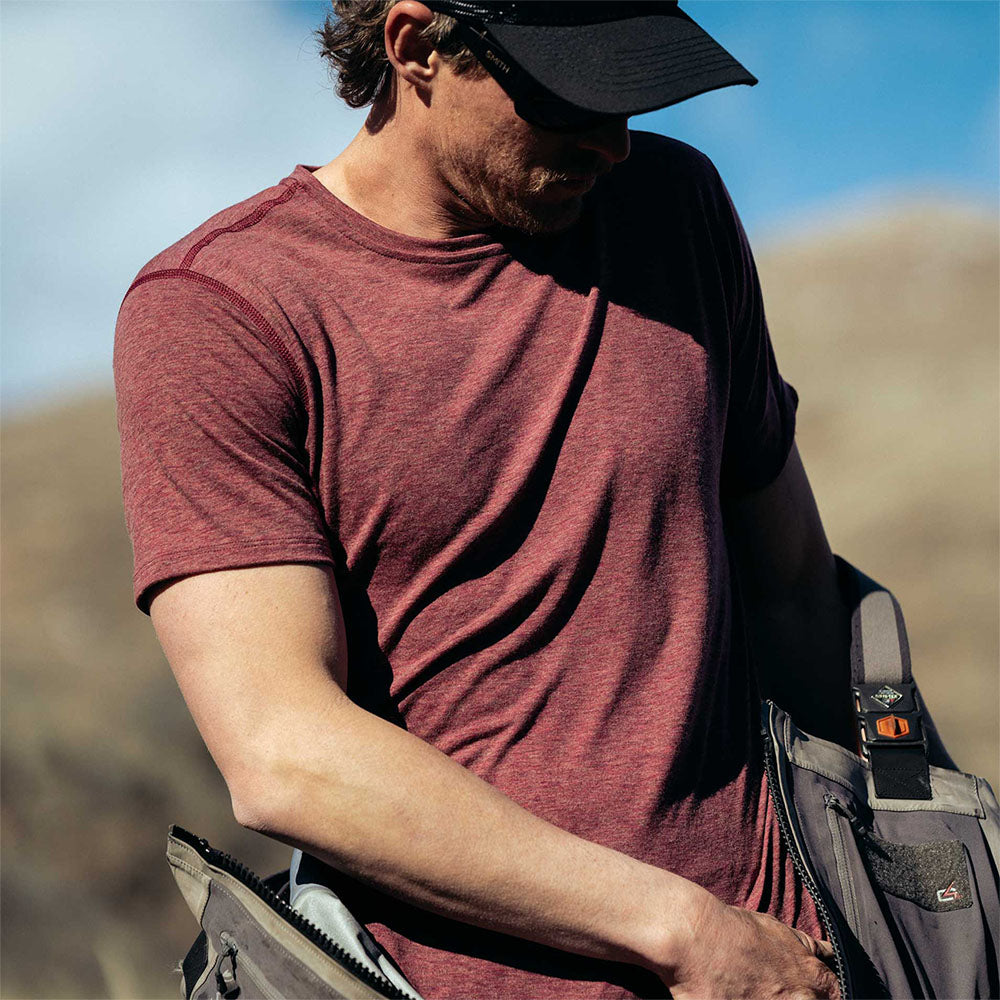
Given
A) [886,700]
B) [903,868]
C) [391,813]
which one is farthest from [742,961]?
[886,700]

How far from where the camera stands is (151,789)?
705 centimetres

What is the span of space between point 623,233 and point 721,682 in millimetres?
711

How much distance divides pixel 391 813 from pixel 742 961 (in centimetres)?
48

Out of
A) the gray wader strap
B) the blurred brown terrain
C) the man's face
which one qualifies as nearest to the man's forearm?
the gray wader strap

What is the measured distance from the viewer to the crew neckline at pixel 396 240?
5.84ft

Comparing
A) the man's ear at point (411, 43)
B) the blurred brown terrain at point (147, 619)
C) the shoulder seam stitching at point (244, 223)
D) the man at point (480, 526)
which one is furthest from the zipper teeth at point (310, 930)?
the blurred brown terrain at point (147, 619)

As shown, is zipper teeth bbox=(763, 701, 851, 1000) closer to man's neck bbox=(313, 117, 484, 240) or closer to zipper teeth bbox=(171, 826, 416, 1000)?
zipper teeth bbox=(171, 826, 416, 1000)

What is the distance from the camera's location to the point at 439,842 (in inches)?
59.3

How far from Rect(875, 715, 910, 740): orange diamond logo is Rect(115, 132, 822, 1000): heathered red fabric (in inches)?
10.1

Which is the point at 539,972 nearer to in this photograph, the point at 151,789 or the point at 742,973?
the point at 742,973

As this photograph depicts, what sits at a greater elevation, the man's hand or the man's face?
the man's face

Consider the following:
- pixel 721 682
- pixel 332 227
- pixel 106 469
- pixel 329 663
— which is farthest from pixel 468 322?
pixel 106 469

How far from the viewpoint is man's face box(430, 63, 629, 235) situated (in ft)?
5.72

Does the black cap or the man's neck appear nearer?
the black cap
